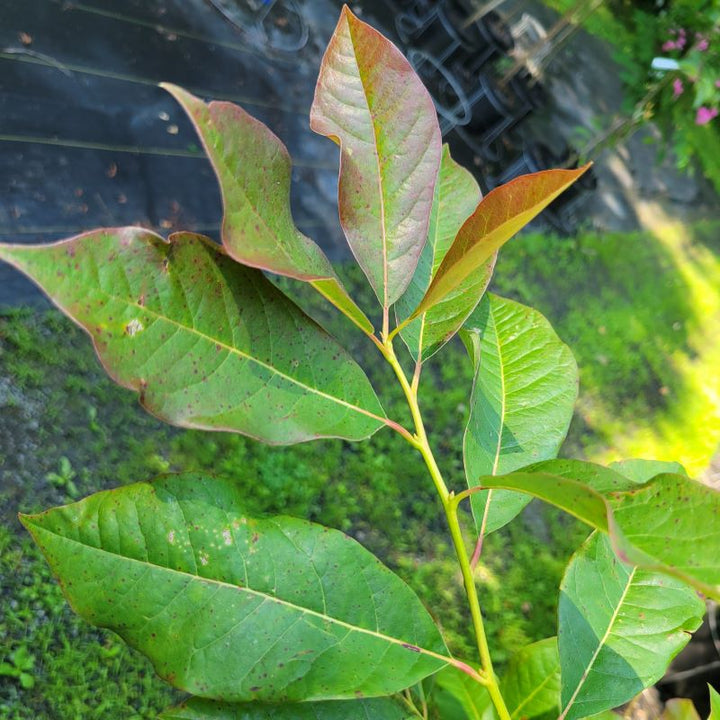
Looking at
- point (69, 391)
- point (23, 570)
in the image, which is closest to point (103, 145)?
point (69, 391)

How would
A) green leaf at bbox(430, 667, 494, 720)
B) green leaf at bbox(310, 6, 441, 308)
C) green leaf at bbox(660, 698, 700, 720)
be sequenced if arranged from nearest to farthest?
green leaf at bbox(310, 6, 441, 308) < green leaf at bbox(430, 667, 494, 720) < green leaf at bbox(660, 698, 700, 720)

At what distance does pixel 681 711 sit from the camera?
1405 mm

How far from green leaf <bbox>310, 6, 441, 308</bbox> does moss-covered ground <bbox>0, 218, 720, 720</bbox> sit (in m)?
1.82

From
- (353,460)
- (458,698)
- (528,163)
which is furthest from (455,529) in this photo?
(528,163)

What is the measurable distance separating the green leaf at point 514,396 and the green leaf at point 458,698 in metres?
0.45

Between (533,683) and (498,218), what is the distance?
1022mm

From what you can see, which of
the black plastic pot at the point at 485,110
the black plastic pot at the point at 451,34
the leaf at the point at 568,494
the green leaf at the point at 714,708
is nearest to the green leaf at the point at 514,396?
the leaf at the point at 568,494

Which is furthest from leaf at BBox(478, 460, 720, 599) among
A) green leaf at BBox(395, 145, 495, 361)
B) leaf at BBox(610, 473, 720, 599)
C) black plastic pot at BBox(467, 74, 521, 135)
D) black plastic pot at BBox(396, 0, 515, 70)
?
black plastic pot at BBox(396, 0, 515, 70)

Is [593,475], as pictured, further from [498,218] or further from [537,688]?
[537,688]

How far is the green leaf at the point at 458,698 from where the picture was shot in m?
1.25

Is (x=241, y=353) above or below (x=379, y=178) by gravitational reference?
below

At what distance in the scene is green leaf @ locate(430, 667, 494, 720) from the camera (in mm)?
1253

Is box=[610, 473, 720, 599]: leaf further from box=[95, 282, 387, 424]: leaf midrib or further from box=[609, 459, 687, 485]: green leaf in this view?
box=[609, 459, 687, 485]: green leaf

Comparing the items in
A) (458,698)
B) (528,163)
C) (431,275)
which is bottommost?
(458,698)
